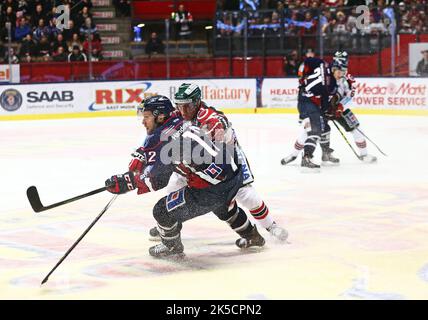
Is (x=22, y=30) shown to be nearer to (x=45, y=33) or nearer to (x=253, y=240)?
(x=45, y=33)

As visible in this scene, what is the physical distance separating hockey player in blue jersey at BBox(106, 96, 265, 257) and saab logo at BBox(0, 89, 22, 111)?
11.1 metres

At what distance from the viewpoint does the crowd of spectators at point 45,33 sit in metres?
16.4

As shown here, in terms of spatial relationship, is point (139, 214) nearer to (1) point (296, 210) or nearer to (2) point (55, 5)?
(1) point (296, 210)

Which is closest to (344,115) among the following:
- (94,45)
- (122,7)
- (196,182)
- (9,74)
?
(196,182)

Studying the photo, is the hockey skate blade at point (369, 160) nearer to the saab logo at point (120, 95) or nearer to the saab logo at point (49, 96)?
the saab logo at point (120, 95)

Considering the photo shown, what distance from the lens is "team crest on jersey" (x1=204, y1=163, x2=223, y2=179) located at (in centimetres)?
489

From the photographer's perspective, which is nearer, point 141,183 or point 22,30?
point 141,183

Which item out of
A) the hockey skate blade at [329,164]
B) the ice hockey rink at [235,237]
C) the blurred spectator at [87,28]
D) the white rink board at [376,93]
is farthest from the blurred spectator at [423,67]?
the hockey skate blade at [329,164]

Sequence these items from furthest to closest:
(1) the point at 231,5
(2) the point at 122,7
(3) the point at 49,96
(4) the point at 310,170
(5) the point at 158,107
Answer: (2) the point at 122,7 → (1) the point at 231,5 → (3) the point at 49,96 → (4) the point at 310,170 → (5) the point at 158,107

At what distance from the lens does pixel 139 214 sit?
6.87 m

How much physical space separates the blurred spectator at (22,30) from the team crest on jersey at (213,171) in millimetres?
12387

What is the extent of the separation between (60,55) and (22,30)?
3.03 feet

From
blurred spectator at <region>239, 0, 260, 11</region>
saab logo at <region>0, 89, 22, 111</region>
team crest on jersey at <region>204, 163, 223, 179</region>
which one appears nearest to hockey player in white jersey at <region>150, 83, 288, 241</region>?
team crest on jersey at <region>204, 163, 223, 179</region>

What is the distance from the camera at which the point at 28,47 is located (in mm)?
16406
